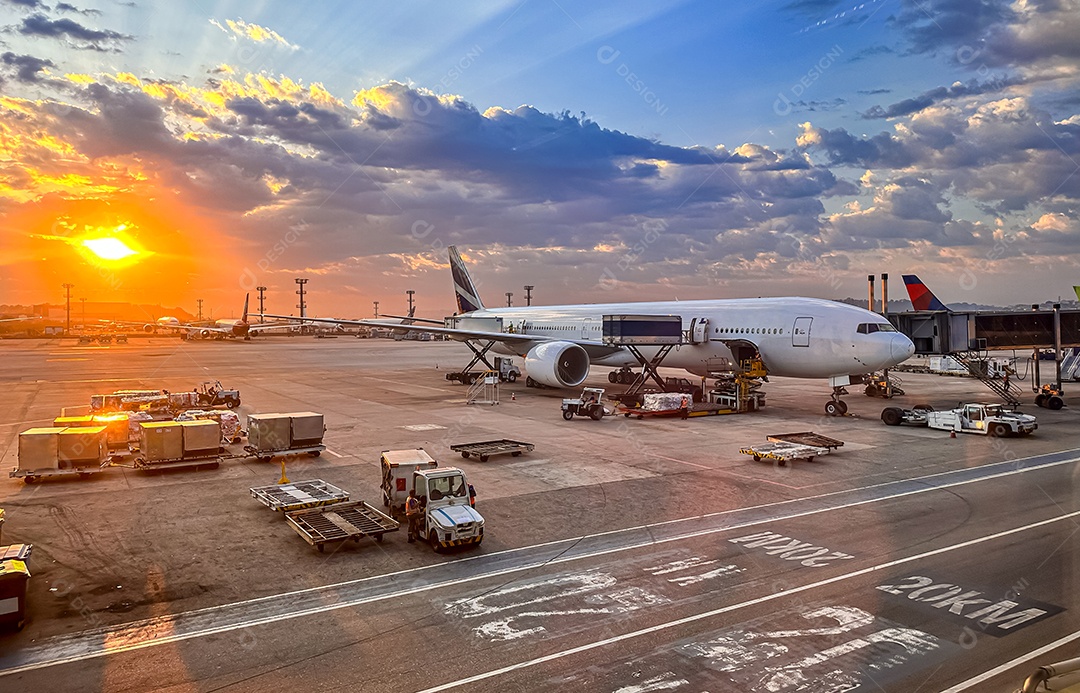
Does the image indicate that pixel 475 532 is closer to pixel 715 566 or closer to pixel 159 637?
pixel 715 566

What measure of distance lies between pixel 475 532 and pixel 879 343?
21.6 m

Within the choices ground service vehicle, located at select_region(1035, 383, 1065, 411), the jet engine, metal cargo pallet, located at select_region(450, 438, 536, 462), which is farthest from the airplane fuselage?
metal cargo pallet, located at select_region(450, 438, 536, 462)

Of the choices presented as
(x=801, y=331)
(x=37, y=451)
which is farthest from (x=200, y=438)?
(x=801, y=331)

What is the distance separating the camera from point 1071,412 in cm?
3139

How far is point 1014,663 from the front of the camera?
27.8 ft

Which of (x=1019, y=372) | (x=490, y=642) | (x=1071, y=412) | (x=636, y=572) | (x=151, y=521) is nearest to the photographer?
(x=490, y=642)

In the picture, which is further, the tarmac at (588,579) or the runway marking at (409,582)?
the runway marking at (409,582)

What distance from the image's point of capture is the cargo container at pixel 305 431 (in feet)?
71.8

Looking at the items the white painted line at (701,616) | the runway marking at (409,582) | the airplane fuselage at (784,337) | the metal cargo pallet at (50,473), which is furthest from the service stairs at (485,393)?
the white painted line at (701,616)

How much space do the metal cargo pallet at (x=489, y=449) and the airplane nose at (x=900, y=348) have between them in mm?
15731

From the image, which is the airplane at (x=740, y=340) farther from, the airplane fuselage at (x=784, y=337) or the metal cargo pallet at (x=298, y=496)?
the metal cargo pallet at (x=298, y=496)

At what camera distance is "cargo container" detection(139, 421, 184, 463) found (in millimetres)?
19625

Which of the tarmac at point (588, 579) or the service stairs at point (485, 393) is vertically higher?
the service stairs at point (485, 393)

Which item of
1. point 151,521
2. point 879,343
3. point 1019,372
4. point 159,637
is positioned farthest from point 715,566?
point 1019,372
